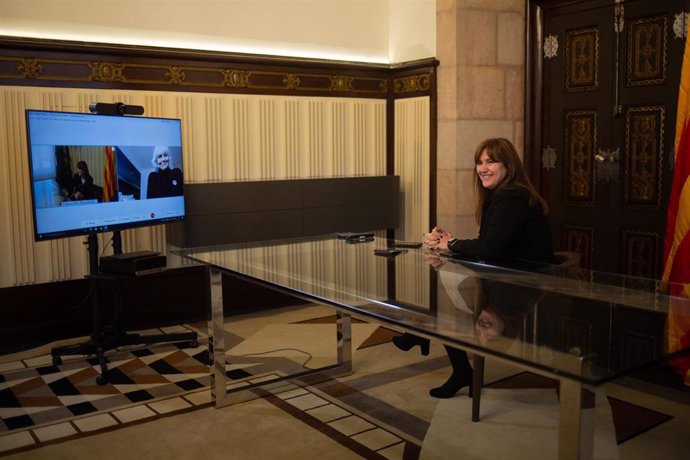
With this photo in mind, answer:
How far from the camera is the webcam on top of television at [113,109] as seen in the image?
4.08 m

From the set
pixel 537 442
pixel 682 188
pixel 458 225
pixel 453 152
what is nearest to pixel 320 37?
pixel 453 152

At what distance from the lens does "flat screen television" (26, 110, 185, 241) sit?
377 centimetres

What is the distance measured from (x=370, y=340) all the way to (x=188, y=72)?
2186 millimetres

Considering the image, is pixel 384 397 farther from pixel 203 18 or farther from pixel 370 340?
pixel 203 18

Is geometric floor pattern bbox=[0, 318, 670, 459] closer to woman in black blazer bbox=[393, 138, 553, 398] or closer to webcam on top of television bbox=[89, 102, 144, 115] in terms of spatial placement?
woman in black blazer bbox=[393, 138, 553, 398]

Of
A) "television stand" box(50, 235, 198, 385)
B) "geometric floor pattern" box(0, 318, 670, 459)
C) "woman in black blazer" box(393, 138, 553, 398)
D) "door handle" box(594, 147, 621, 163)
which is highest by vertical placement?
"door handle" box(594, 147, 621, 163)

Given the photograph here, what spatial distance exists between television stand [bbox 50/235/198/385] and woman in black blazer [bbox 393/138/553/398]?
1791mm

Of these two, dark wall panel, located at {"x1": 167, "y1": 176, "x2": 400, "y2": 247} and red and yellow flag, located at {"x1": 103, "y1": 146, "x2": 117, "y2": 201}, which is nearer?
red and yellow flag, located at {"x1": 103, "y1": 146, "x2": 117, "y2": 201}

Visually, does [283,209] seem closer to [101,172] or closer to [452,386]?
[101,172]

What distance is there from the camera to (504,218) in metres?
3.16

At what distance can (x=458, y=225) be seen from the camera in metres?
5.19

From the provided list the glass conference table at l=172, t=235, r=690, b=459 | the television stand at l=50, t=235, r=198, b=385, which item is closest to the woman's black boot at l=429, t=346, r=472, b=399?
the glass conference table at l=172, t=235, r=690, b=459

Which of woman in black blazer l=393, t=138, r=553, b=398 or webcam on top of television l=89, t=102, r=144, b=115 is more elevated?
webcam on top of television l=89, t=102, r=144, b=115

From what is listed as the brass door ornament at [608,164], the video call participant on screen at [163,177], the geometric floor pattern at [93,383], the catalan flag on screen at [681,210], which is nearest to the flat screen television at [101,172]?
the video call participant on screen at [163,177]
